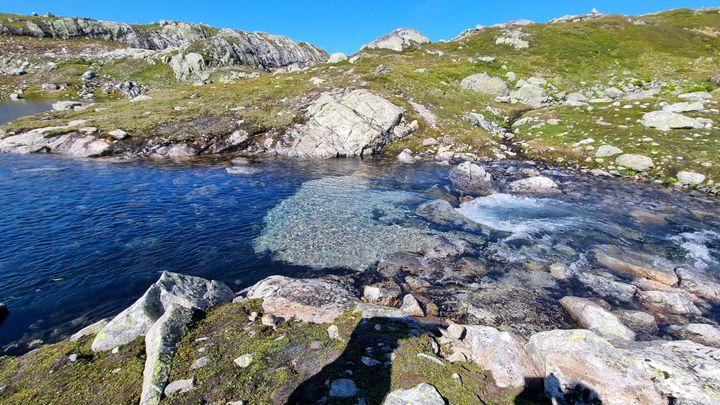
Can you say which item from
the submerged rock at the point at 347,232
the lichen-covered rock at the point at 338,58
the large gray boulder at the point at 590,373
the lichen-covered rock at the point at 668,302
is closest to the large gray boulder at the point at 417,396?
the large gray boulder at the point at 590,373

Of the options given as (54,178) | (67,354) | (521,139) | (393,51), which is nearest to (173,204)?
(54,178)

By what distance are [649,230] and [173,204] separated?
31285mm

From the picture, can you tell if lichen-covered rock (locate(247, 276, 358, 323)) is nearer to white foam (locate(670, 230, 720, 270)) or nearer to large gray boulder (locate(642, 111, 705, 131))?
white foam (locate(670, 230, 720, 270))

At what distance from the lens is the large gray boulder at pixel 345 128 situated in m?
40.3

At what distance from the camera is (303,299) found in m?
11.5

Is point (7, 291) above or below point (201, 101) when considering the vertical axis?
below

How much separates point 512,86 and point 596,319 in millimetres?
60546

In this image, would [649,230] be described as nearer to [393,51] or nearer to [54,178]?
[54,178]

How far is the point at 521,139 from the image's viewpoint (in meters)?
41.8

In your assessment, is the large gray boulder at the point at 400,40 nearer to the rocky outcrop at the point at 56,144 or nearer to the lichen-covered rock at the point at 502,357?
the rocky outcrop at the point at 56,144

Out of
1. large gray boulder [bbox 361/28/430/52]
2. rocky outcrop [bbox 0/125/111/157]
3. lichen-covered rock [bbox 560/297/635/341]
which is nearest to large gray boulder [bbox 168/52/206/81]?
large gray boulder [bbox 361/28/430/52]

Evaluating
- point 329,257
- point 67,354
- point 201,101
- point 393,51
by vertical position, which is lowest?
point 329,257

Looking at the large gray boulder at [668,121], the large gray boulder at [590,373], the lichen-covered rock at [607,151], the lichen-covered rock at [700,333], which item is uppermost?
the large gray boulder at [668,121]

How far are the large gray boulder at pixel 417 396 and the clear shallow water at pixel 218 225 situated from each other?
9522mm
